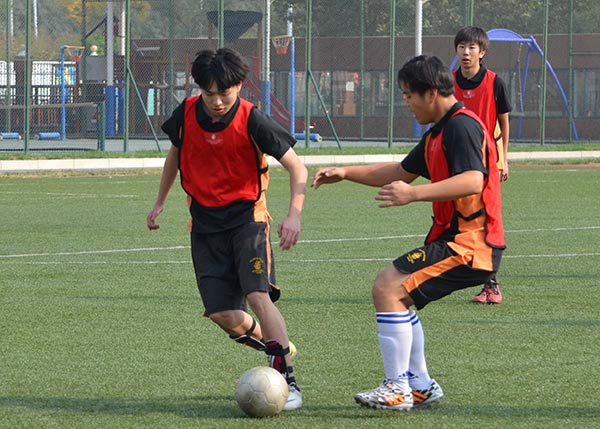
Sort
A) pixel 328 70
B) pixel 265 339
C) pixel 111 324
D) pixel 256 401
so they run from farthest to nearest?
pixel 328 70, pixel 111 324, pixel 265 339, pixel 256 401

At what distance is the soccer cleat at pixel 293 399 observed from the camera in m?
6.07

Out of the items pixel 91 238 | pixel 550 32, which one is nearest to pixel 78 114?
pixel 550 32

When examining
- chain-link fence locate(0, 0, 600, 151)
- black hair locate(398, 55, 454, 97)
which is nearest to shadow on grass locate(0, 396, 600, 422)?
black hair locate(398, 55, 454, 97)

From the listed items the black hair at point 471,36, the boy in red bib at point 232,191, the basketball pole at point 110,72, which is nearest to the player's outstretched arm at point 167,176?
the boy in red bib at point 232,191

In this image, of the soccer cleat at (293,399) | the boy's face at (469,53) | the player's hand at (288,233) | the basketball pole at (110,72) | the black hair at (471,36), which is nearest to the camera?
the player's hand at (288,233)

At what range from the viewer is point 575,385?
6637 millimetres

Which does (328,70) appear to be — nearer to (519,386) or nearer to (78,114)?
(78,114)

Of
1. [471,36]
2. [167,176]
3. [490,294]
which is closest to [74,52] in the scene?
[471,36]

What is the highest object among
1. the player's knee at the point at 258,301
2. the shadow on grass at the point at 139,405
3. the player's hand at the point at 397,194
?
the player's hand at the point at 397,194

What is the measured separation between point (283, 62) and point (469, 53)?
23.2 meters

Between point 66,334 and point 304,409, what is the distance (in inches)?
102

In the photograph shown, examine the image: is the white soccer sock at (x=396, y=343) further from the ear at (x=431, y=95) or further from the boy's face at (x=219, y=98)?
the boy's face at (x=219, y=98)

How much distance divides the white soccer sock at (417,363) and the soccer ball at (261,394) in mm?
622

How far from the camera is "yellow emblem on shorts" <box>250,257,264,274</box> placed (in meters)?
6.26
